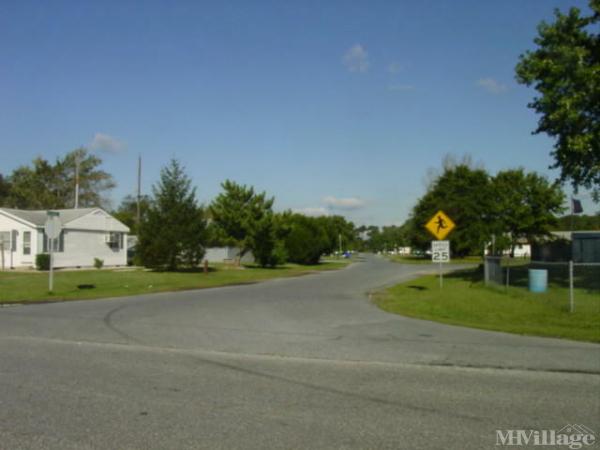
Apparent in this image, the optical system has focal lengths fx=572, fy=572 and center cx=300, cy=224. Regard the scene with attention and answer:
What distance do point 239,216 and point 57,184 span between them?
128ft

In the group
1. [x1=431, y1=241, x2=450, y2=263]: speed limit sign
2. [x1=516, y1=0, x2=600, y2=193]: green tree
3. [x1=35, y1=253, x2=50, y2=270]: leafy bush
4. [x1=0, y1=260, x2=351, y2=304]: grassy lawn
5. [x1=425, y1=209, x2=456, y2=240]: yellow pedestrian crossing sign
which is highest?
[x1=516, y1=0, x2=600, y2=193]: green tree

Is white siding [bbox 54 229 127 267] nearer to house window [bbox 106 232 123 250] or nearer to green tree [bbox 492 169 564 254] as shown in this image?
house window [bbox 106 232 123 250]

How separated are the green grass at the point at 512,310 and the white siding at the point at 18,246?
83.9ft

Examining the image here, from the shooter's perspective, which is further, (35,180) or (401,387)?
(35,180)

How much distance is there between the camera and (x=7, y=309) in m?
17.3

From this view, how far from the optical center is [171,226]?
3559cm

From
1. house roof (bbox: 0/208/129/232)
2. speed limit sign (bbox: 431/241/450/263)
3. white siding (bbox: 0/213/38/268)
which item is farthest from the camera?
house roof (bbox: 0/208/129/232)

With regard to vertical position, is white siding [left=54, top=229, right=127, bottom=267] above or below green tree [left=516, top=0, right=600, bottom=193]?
below

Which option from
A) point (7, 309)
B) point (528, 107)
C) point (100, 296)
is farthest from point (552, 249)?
point (7, 309)

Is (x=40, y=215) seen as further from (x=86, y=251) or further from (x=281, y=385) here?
(x=281, y=385)

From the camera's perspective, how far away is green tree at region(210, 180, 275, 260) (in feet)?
147

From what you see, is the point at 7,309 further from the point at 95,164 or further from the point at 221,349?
the point at 95,164

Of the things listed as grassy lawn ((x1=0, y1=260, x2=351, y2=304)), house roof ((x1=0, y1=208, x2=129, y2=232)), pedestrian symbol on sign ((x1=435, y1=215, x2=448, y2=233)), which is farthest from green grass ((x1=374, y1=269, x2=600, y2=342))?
house roof ((x1=0, y1=208, x2=129, y2=232))

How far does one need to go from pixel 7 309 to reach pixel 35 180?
59131 millimetres
